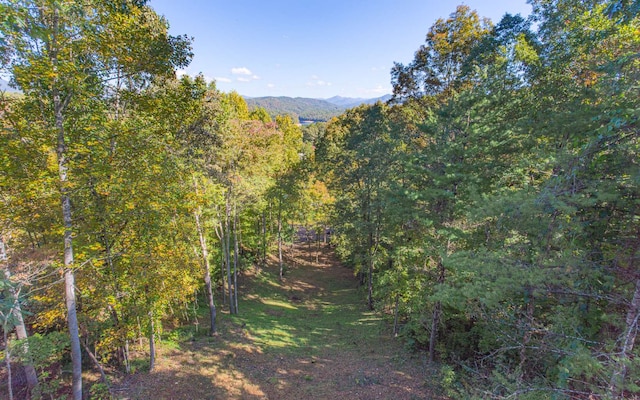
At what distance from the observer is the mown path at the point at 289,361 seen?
8.97 metres

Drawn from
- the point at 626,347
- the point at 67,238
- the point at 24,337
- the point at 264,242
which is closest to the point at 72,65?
the point at 67,238

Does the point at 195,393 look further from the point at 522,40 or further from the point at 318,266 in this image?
the point at 318,266

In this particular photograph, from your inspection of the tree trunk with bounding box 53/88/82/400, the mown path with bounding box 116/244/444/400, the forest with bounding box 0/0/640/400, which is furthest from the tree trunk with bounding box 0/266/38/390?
the mown path with bounding box 116/244/444/400

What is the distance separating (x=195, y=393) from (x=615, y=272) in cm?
1086

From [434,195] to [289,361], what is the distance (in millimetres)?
8772

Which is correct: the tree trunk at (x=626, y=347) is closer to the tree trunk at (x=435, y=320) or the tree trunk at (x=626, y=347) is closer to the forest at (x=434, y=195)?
the forest at (x=434, y=195)

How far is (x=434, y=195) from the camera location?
913 centimetres

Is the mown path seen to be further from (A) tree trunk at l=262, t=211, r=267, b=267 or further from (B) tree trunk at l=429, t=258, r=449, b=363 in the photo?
(A) tree trunk at l=262, t=211, r=267, b=267

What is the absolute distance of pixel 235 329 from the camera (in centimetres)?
1434

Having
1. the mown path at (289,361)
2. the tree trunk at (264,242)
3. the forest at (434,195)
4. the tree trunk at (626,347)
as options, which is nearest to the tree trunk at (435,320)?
the forest at (434,195)

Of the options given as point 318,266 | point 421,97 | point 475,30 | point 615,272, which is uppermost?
point 475,30

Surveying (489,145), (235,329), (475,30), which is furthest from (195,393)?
(475,30)

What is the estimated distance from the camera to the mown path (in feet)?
29.4

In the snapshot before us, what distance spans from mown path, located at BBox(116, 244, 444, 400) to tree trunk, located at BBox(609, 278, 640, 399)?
5585 millimetres
